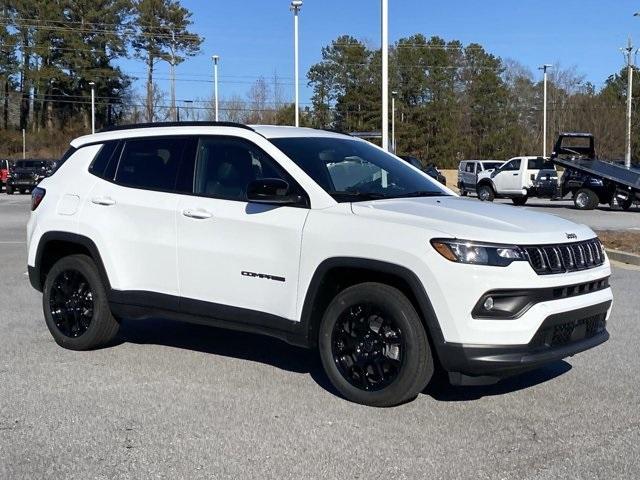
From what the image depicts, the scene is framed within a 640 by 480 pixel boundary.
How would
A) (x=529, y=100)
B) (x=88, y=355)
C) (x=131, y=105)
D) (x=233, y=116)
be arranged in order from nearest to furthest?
(x=88, y=355), (x=233, y=116), (x=131, y=105), (x=529, y=100)

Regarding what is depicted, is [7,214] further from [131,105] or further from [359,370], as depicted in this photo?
[131,105]

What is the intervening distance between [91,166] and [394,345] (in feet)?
10.9

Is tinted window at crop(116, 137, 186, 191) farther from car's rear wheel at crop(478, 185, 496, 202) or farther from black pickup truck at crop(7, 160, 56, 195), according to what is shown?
black pickup truck at crop(7, 160, 56, 195)

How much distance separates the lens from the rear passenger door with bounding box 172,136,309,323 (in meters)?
5.62

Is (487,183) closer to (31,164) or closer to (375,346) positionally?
(31,164)

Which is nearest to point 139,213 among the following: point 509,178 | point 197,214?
point 197,214

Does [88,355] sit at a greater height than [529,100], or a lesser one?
lesser

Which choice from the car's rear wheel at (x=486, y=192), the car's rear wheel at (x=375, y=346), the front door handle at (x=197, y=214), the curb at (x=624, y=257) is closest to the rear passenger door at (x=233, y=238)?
the front door handle at (x=197, y=214)

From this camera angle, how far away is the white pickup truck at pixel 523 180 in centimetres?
3083

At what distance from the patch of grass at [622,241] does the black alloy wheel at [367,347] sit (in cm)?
954

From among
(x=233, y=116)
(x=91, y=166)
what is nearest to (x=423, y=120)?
(x=233, y=116)

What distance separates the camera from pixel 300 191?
5.67 m

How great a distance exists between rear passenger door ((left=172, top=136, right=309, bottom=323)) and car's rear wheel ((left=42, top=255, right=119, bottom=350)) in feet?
3.20

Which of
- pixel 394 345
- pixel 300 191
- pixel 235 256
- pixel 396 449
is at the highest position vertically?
pixel 300 191
